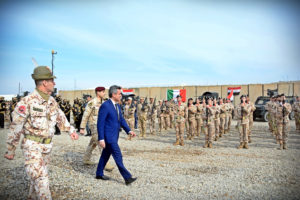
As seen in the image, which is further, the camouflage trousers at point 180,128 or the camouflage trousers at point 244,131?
the camouflage trousers at point 180,128

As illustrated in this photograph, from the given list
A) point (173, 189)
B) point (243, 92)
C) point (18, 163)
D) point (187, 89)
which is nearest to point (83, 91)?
point (187, 89)

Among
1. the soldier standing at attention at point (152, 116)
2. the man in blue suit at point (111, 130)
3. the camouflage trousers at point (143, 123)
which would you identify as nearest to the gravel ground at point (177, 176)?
the man in blue suit at point (111, 130)

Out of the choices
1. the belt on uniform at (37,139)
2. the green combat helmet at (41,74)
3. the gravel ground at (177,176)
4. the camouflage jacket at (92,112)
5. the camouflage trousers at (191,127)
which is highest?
the green combat helmet at (41,74)

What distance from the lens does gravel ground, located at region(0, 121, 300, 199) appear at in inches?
164

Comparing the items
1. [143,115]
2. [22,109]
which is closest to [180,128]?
[143,115]

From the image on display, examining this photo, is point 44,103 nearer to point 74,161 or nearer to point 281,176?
point 74,161

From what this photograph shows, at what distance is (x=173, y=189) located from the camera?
14.3 feet

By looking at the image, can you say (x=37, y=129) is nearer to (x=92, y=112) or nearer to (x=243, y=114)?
(x=92, y=112)

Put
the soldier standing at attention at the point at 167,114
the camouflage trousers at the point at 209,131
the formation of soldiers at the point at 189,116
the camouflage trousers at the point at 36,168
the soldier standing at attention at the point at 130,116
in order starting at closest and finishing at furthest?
the camouflage trousers at the point at 36,168 → the camouflage trousers at the point at 209,131 → the formation of soldiers at the point at 189,116 → the soldier standing at attention at the point at 130,116 → the soldier standing at attention at the point at 167,114

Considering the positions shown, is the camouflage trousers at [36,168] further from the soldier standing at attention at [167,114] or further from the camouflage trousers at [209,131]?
the soldier standing at attention at [167,114]

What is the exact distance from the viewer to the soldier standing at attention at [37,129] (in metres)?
2.88

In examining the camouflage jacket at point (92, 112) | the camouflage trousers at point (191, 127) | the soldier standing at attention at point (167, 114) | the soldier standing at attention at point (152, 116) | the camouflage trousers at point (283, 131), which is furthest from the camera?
the soldier standing at attention at point (167, 114)

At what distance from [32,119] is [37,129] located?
0.49 ft

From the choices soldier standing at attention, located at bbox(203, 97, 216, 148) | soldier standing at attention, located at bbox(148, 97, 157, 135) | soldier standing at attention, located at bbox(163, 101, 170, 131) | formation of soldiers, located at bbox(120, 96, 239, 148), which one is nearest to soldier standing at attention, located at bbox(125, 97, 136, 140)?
formation of soldiers, located at bbox(120, 96, 239, 148)
